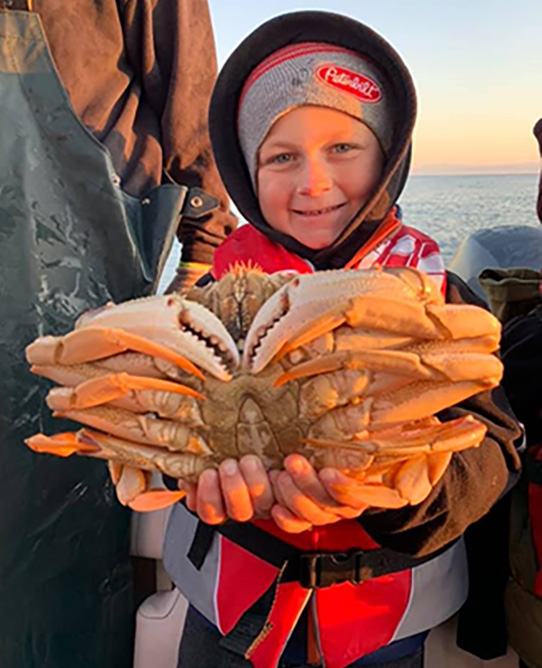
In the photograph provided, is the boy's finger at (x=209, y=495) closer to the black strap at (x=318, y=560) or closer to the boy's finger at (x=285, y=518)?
the boy's finger at (x=285, y=518)

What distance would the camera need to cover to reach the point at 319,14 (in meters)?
1.83

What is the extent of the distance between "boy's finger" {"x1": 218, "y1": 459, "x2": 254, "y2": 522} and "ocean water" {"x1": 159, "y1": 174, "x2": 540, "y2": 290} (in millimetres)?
5945

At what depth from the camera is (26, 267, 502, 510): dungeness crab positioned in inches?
47.8

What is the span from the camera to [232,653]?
70.1 inches

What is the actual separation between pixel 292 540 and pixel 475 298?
31.7 inches

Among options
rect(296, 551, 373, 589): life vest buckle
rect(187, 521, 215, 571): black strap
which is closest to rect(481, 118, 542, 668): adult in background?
rect(296, 551, 373, 589): life vest buckle

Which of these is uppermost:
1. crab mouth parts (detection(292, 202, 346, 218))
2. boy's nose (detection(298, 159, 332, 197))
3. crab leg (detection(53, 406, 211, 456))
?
boy's nose (detection(298, 159, 332, 197))

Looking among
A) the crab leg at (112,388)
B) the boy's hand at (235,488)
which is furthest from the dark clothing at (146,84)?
the boy's hand at (235,488)

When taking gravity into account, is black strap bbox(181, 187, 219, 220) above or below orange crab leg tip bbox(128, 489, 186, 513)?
above

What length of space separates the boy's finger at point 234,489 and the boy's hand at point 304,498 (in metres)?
0.06

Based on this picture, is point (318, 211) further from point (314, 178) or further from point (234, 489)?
point (234, 489)

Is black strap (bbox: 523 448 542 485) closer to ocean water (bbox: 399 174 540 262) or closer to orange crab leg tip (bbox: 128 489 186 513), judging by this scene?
orange crab leg tip (bbox: 128 489 186 513)

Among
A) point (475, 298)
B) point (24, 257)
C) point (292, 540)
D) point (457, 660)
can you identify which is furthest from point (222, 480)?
point (457, 660)

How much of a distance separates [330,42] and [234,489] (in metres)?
1.27
